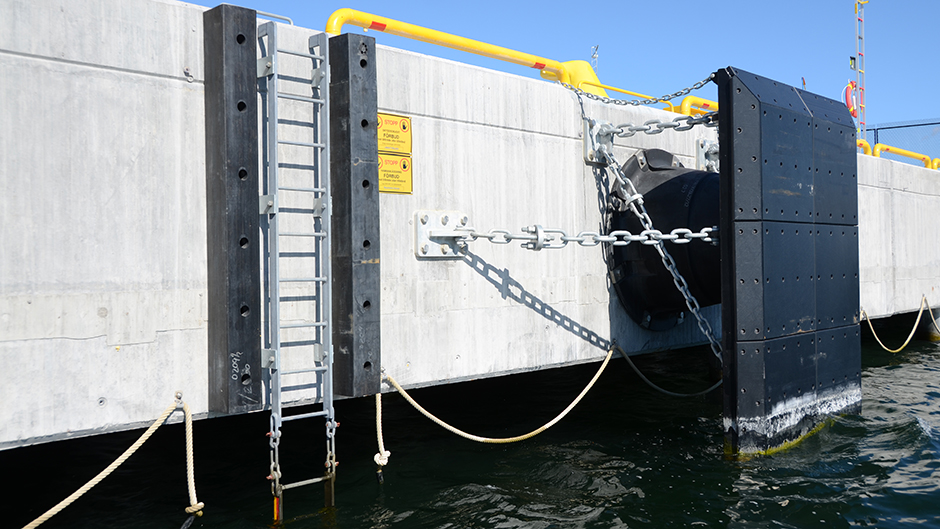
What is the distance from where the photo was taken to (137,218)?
179 inches

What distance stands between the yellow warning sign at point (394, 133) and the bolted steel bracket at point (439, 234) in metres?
0.56

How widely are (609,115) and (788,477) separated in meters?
3.86

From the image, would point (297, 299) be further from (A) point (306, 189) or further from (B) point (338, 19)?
(B) point (338, 19)

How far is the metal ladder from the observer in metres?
4.89

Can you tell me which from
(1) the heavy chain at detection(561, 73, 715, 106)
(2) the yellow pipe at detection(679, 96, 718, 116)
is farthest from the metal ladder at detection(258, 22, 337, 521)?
(2) the yellow pipe at detection(679, 96, 718, 116)

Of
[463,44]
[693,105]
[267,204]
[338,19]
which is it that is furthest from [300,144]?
[693,105]

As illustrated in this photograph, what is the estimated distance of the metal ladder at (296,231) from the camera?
16.1 feet

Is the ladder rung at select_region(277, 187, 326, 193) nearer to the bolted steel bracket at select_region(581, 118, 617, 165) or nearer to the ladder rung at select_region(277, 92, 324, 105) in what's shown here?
the ladder rung at select_region(277, 92, 324, 105)

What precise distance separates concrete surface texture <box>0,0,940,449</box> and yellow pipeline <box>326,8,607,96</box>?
1.12 meters

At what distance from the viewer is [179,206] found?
4.71 metres

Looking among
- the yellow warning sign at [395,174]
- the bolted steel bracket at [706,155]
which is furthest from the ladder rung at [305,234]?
the bolted steel bracket at [706,155]

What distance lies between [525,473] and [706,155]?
463 cm

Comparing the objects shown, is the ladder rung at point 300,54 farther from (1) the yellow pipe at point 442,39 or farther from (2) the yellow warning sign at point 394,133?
(1) the yellow pipe at point 442,39

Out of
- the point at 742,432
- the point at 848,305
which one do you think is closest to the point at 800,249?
the point at 848,305
